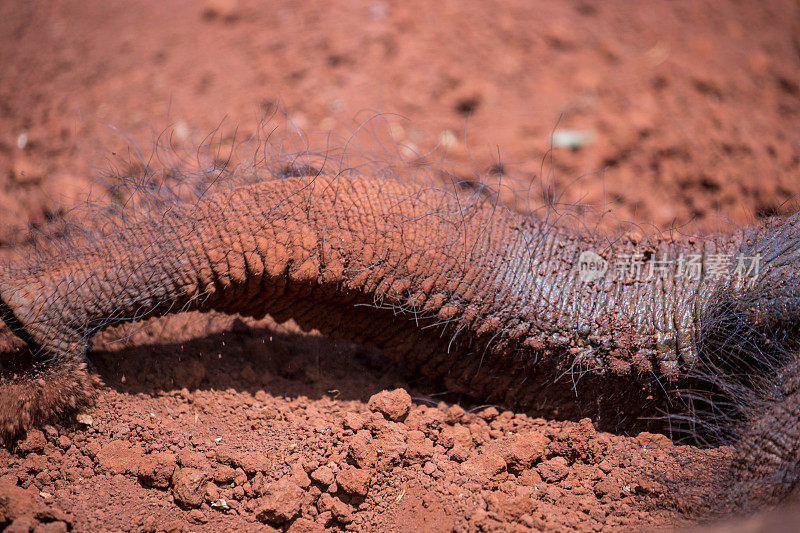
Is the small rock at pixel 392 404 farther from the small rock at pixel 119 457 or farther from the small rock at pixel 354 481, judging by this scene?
the small rock at pixel 119 457

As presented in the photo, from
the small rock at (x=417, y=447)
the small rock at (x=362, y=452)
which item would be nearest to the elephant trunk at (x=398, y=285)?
the small rock at (x=417, y=447)

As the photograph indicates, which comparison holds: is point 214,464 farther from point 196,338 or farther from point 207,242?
point 207,242

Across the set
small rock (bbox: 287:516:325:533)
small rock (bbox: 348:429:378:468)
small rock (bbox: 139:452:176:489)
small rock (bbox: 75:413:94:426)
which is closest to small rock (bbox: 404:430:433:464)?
small rock (bbox: 348:429:378:468)

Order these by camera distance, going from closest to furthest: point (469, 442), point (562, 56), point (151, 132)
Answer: point (469, 442) < point (151, 132) < point (562, 56)

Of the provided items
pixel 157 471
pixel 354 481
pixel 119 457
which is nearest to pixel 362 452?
pixel 354 481

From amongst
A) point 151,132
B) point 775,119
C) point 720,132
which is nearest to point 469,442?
point 151,132

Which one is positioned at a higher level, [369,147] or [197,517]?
[369,147]

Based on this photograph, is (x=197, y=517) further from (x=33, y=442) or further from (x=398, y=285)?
(x=398, y=285)
